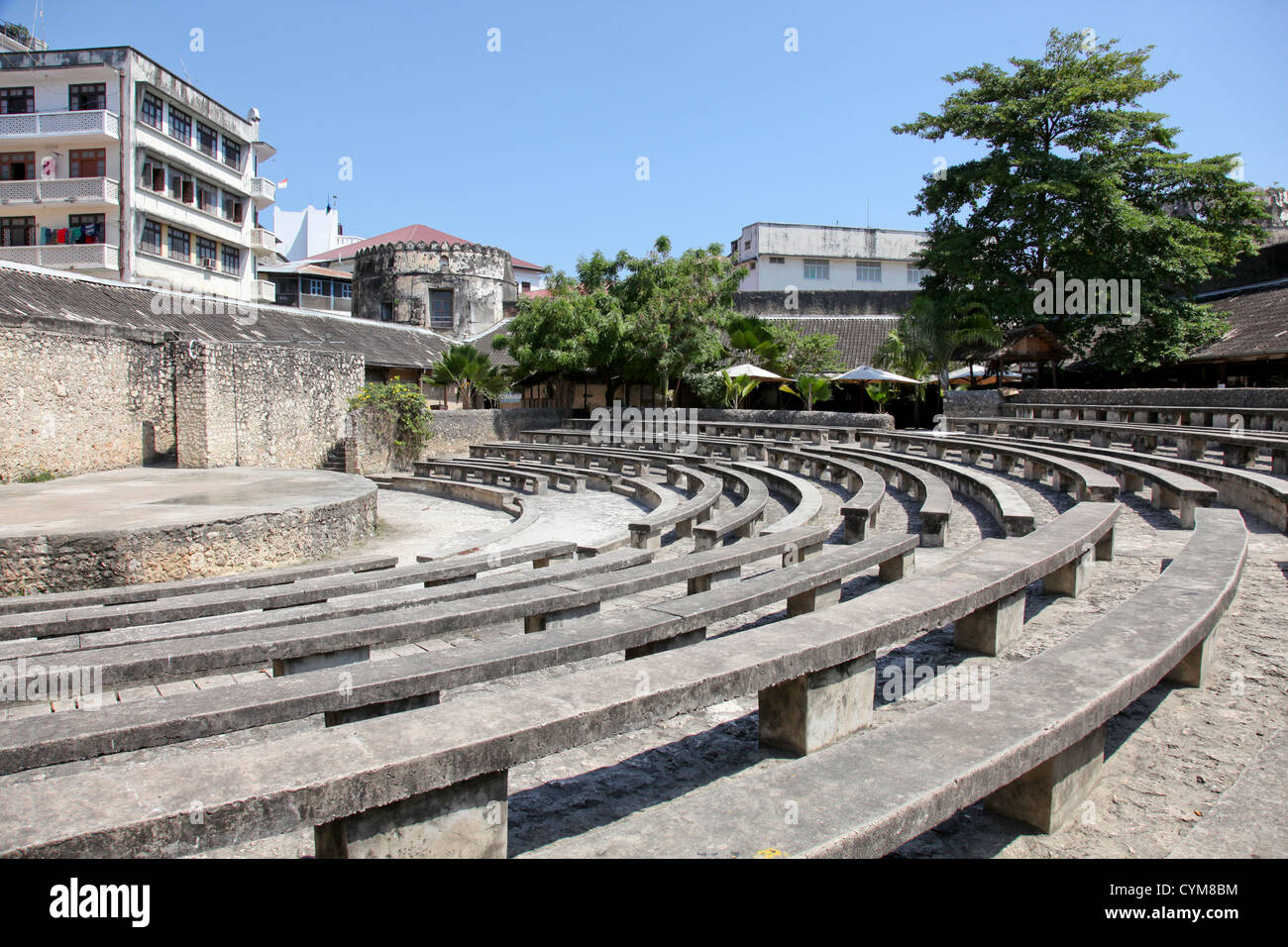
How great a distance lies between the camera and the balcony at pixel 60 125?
2834 cm

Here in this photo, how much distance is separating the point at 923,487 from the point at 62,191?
32920mm

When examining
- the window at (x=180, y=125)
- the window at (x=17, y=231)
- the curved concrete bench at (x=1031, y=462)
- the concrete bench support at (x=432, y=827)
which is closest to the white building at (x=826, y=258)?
the window at (x=180, y=125)

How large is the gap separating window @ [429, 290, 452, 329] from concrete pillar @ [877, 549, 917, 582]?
112ft

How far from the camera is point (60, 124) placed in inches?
1124

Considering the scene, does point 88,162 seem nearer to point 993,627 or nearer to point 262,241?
point 262,241

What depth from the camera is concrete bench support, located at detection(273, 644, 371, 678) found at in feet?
12.2

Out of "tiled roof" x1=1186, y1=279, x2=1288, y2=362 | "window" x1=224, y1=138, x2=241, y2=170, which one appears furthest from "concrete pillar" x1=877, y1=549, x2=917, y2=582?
"window" x1=224, y1=138, x2=241, y2=170

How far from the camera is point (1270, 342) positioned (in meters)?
19.7

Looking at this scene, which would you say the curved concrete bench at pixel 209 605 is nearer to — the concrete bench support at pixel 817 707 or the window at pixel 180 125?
the concrete bench support at pixel 817 707

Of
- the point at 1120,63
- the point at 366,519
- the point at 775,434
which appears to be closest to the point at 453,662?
the point at 366,519

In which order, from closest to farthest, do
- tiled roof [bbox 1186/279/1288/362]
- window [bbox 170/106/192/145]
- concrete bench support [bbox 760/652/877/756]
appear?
concrete bench support [bbox 760/652/877/756] → tiled roof [bbox 1186/279/1288/362] → window [bbox 170/106/192/145]

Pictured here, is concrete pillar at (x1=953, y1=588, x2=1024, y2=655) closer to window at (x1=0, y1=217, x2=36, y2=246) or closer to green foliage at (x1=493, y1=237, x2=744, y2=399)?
green foliage at (x1=493, y1=237, x2=744, y2=399)

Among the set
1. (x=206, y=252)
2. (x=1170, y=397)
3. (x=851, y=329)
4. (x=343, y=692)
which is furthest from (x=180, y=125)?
(x=343, y=692)
